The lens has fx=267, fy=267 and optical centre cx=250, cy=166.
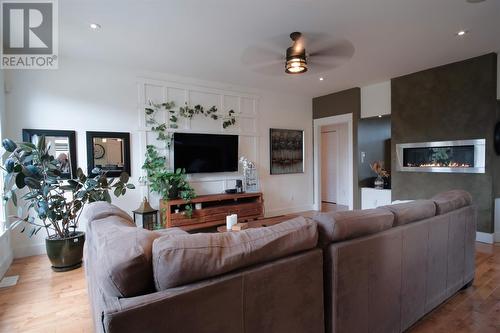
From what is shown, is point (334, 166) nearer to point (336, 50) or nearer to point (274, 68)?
point (274, 68)

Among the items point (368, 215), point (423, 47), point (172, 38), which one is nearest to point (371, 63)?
point (423, 47)

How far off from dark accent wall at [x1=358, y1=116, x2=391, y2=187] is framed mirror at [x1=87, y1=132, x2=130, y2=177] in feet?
14.4

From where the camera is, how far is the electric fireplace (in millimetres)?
3875

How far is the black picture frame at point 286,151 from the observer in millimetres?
5699

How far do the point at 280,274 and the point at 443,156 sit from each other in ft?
14.1

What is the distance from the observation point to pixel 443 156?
429cm

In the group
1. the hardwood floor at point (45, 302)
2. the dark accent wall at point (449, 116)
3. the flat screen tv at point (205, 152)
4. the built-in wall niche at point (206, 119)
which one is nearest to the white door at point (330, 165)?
the dark accent wall at point (449, 116)

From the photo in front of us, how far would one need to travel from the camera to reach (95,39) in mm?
3164

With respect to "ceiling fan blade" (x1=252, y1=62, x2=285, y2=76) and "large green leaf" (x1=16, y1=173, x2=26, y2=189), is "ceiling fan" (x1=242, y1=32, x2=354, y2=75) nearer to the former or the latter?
"ceiling fan blade" (x1=252, y1=62, x2=285, y2=76)

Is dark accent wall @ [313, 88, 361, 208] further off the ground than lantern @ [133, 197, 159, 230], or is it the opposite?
dark accent wall @ [313, 88, 361, 208]

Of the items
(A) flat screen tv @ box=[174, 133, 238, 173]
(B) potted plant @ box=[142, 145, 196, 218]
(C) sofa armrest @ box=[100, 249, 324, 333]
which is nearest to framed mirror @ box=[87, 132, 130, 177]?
(B) potted plant @ box=[142, 145, 196, 218]

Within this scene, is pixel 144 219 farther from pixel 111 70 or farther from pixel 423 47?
pixel 423 47

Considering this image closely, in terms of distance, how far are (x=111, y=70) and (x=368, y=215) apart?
408cm

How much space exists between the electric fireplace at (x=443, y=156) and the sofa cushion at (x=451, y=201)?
189 centimetres
